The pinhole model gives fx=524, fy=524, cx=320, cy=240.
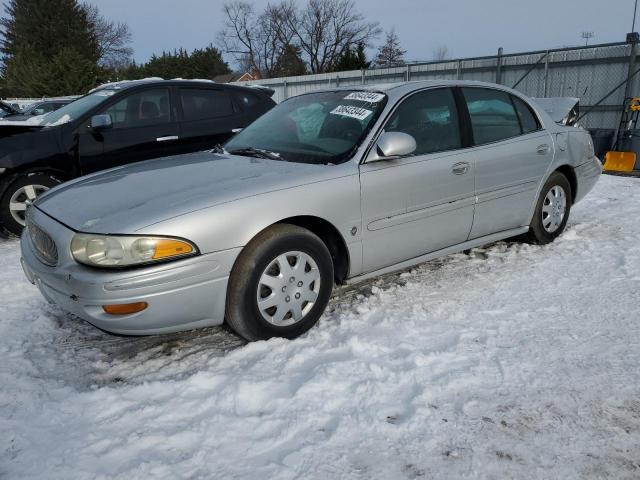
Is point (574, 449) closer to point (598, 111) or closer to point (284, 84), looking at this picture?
point (598, 111)

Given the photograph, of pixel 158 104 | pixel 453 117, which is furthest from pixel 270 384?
pixel 158 104

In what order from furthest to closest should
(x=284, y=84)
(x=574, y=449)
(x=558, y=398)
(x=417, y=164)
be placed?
1. (x=284, y=84)
2. (x=417, y=164)
3. (x=558, y=398)
4. (x=574, y=449)

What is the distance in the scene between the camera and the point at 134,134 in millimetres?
6059

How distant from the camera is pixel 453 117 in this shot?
3.96 m

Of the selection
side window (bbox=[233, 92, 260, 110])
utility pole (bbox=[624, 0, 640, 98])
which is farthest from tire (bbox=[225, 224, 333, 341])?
utility pole (bbox=[624, 0, 640, 98])

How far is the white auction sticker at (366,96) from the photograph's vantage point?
145 inches

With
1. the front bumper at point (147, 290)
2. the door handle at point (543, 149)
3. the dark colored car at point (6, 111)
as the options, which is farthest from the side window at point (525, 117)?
the dark colored car at point (6, 111)

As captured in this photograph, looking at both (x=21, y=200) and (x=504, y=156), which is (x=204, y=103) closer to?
(x=21, y=200)

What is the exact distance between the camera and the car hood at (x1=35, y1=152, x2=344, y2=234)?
8.87ft

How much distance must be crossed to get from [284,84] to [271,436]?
22240 mm

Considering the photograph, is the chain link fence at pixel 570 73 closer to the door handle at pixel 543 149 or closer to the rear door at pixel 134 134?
the rear door at pixel 134 134

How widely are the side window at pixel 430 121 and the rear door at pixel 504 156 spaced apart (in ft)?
0.64

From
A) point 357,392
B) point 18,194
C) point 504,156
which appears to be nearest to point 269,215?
point 357,392

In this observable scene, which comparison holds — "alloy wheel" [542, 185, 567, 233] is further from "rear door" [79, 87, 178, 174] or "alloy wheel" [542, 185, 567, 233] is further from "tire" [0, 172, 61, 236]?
"tire" [0, 172, 61, 236]
